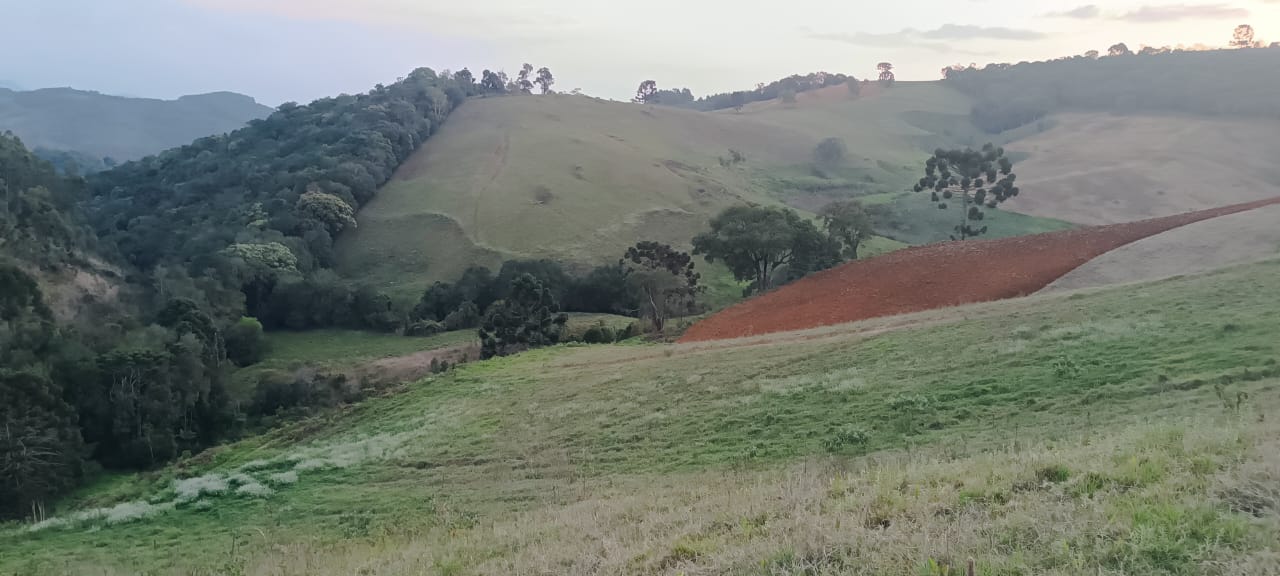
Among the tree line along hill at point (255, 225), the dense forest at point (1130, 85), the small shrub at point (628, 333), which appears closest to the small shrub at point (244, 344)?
the tree line along hill at point (255, 225)

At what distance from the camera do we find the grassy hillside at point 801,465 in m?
6.50

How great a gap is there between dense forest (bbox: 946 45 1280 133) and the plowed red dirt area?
111 meters

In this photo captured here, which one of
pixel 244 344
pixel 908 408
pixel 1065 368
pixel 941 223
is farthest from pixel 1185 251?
pixel 244 344

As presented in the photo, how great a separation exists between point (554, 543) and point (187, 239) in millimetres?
76398

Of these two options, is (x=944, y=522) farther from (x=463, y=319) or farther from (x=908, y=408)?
(x=463, y=319)

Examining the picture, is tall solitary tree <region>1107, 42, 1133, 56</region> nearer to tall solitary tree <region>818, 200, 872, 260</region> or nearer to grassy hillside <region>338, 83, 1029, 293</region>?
grassy hillside <region>338, 83, 1029, 293</region>

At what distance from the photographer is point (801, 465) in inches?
504

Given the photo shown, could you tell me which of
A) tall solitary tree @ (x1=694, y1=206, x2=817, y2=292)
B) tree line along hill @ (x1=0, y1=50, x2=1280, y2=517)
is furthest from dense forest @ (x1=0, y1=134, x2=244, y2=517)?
tall solitary tree @ (x1=694, y1=206, x2=817, y2=292)

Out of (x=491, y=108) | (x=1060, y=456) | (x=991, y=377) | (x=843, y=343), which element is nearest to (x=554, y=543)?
(x=1060, y=456)

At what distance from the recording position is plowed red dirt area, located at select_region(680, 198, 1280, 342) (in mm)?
33094

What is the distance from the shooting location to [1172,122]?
398ft

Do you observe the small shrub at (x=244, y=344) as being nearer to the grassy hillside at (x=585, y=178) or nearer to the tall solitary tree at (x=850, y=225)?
the grassy hillside at (x=585, y=178)

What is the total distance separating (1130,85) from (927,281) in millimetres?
145160

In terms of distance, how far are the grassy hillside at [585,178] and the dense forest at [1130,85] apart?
21.3 metres
